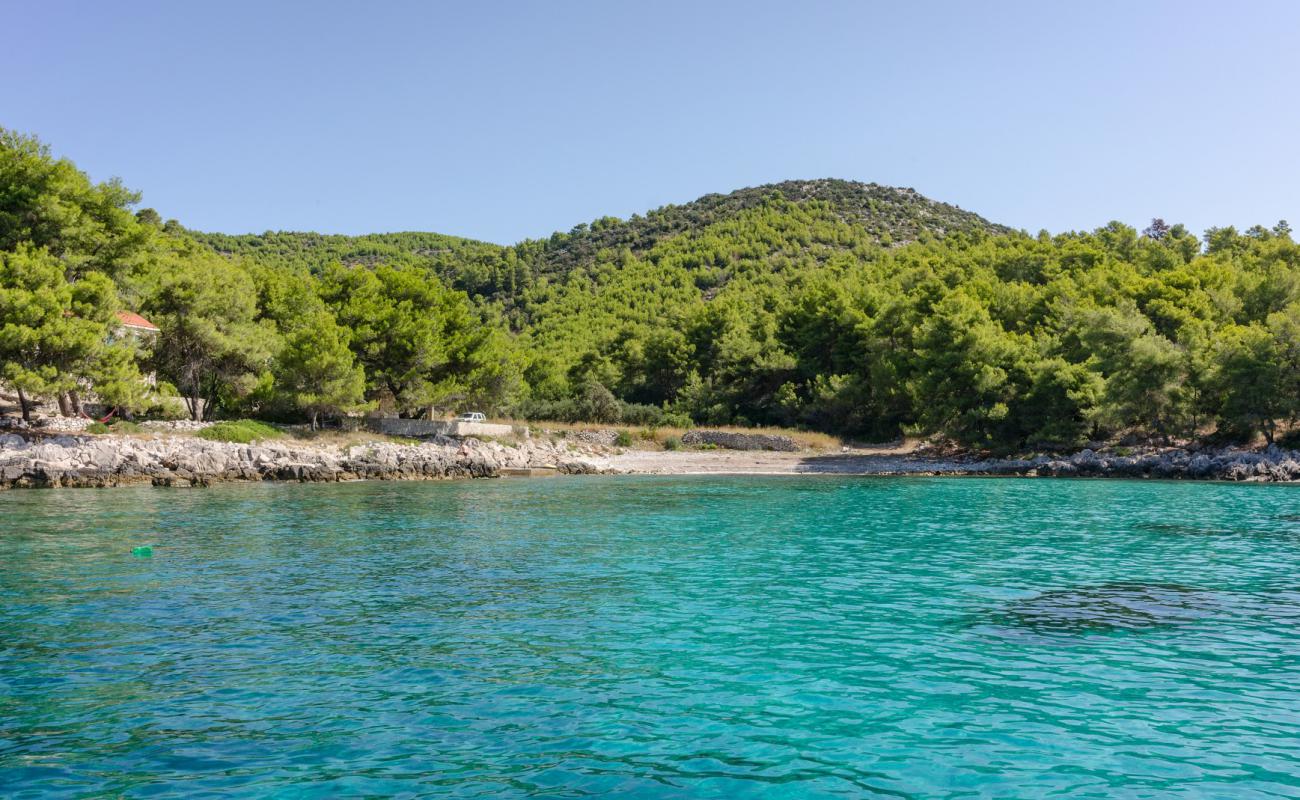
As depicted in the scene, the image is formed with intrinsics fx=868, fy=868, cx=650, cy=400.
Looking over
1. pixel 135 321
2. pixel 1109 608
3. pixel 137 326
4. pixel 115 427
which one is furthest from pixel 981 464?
pixel 135 321

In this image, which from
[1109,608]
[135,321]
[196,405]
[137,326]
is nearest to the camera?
[1109,608]

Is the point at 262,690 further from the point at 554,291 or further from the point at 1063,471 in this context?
the point at 554,291

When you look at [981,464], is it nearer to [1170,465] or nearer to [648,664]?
[1170,465]

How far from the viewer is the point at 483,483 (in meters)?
39.0

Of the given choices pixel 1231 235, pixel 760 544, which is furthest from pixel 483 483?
pixel 1231 235

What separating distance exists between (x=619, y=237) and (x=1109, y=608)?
12956cm

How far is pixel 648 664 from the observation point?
371 inches

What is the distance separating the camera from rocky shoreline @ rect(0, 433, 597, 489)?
108 ft

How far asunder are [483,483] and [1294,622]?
3207 centimetres

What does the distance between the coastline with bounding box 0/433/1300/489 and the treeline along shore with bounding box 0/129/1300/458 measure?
2.34m

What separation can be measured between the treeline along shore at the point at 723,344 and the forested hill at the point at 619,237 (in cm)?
3321

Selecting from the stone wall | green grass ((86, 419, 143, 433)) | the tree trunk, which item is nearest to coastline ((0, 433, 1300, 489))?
green grass ((86, 419, 143, 433))

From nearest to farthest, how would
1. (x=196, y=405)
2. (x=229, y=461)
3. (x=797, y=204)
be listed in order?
(x=229, y=461) < (x=196, y=405) < (x=797, y=204)

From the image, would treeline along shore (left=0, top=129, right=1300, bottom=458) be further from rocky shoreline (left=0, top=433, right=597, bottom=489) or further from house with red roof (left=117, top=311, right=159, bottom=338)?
rocky shoreline (left=0, top=433, right=597, bottom=489)
